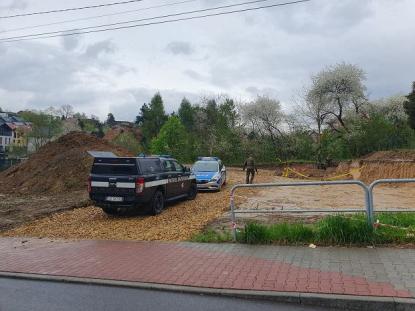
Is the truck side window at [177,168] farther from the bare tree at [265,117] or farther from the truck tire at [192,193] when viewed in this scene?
→ the bare tree at [265,117]

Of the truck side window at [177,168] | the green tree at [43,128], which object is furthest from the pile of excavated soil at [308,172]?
the green tree at [43,128]

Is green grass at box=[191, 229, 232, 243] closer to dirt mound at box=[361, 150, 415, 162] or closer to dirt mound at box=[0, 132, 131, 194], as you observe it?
dirt mound at box=[0, 132, 131, 194]

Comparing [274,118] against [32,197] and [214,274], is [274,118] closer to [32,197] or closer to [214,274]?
[32,197]

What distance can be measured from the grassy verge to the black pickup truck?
4476 millimetres

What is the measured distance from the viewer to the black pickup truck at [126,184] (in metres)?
13.6

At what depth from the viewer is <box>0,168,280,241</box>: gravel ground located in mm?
11203

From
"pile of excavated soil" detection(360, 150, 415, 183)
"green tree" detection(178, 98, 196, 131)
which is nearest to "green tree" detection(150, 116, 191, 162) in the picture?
"green tree" detection(178, 98, 196, 131)

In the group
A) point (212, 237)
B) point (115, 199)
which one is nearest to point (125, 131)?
point (115, 199)

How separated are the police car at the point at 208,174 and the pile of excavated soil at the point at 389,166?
12.8 meters

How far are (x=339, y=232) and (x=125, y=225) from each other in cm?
633

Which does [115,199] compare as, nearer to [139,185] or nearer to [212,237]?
[139,185]

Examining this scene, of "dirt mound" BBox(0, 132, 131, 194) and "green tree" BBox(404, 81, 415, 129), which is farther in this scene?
"green tree" BBox(404, 81, 415, 129)

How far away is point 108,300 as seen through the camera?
→ 6.34 metres

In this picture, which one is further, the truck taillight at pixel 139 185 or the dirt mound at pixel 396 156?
the dirt mound at pixel 396 156
